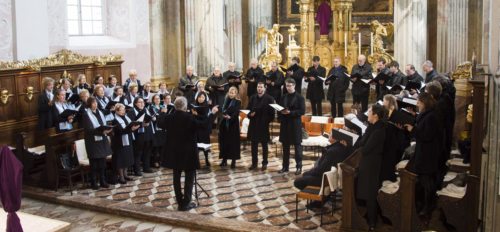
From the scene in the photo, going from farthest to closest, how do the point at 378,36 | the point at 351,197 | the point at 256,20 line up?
1. the point at 256,20
2. the point at 378,36
3. the point at 351,197

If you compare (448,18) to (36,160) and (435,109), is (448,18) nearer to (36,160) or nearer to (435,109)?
(435,109)

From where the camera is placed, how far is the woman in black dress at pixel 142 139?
490 inches

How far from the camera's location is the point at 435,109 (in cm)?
886

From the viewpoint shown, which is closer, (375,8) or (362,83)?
(362,83)

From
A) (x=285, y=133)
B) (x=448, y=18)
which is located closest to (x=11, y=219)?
(x=285, y=133)

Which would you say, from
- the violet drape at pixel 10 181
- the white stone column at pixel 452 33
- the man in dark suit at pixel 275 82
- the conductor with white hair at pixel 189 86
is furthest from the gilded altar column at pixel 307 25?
the violet drape at pixel 10 181

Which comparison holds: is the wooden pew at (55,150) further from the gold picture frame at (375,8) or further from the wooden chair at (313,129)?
the gold picture frame at (375,8)

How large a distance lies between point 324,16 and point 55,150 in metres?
11.0

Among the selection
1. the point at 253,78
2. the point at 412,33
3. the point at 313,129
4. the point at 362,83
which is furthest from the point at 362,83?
the point at 253,78

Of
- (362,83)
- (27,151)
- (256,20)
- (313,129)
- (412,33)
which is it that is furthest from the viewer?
(256,20)

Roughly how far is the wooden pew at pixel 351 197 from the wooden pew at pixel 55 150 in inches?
211

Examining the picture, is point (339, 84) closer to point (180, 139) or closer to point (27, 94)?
point (180, 139)

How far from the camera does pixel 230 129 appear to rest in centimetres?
1304

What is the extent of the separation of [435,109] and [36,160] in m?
7.47
